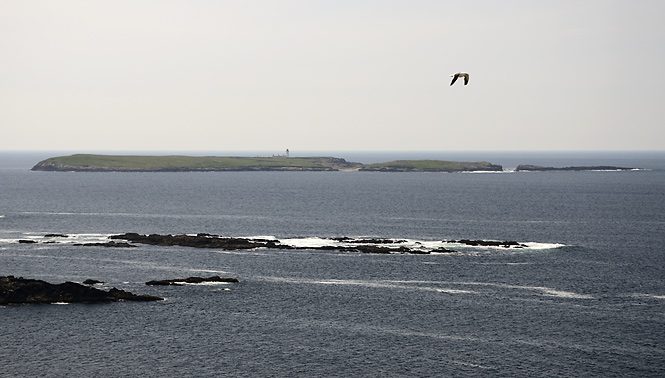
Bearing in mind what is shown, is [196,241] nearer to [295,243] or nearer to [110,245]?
[110,245]

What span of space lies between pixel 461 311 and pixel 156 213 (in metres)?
107

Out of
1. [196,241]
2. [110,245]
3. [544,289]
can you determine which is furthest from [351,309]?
[110,245]

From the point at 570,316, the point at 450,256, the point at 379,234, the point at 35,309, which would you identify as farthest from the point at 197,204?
the point at 570,316

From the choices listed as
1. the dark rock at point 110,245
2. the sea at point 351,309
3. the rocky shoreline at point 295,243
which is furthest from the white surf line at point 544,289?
the dark rock at point 110,245

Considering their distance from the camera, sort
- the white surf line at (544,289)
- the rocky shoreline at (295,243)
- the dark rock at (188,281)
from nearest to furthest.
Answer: the white surf line at (544,289) < the dark rock at (188,281) < the rocky shoreline at (295,243)

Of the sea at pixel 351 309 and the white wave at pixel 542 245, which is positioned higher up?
the white wave at pixel 542 245

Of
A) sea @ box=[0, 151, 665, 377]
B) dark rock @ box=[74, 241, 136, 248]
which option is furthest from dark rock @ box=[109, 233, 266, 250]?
dark rock @ box=[74, 241, 136, 248]

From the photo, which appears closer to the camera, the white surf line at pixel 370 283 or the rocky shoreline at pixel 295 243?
the white surf line at pixel 370 283

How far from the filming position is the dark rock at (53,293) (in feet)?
250

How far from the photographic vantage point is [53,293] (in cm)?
7694

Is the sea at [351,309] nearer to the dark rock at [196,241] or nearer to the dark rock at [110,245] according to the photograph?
the dark rock at [110,245]

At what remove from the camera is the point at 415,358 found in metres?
59.9

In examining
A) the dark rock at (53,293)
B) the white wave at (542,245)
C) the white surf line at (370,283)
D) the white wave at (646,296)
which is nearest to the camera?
the dark rock at (53,293)

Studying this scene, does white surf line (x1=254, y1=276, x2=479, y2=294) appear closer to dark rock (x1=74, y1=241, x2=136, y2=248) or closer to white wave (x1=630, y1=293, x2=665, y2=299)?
white wave (x1=630, y1=293, x2=665, y2=299)
